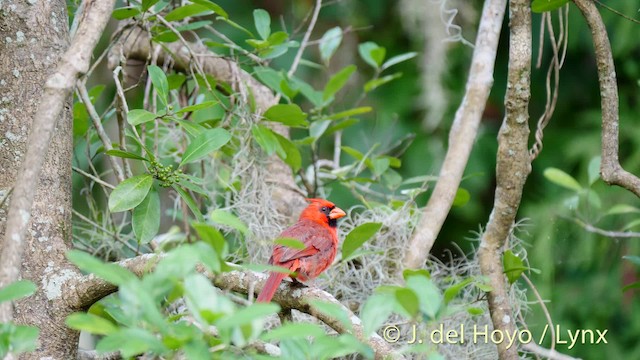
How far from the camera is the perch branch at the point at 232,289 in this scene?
1.93 meters

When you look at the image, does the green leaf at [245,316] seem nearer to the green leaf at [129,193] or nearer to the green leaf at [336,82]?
the green leaf at [129,193]

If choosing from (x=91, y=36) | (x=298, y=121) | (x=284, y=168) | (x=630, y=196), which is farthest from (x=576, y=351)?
(x=91, y=36)

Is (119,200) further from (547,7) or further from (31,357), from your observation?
(547,7)

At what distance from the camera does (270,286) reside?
2246 mm

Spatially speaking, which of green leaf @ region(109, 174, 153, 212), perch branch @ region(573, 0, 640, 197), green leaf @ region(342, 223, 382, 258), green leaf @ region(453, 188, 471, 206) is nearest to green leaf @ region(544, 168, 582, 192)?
green leaf @ region(453, 188, 471, 206)

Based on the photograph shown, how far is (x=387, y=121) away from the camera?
198 inches

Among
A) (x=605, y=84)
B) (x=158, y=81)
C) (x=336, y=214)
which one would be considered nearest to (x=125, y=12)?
(x=158, y=81)

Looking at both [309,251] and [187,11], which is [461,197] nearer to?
[309,251]

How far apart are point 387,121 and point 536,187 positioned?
932 millimetres

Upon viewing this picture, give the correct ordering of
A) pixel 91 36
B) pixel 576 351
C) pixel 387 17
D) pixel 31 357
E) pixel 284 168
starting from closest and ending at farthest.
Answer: pixel 91 36 < pixel 31 357 < pixel 284 168 < pixel 576 351 < pixel 387 17

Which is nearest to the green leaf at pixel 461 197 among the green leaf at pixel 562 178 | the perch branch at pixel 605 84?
the green leaf at pixel 562 178

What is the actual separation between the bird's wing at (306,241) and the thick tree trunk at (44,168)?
71 centimetres

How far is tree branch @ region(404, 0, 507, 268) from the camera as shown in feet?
9.39

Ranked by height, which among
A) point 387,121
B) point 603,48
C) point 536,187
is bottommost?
point 536,187
